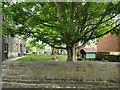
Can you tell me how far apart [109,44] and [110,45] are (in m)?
0.35

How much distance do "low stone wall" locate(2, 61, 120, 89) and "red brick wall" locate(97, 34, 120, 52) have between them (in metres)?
16.0

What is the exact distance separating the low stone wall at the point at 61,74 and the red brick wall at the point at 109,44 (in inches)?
629

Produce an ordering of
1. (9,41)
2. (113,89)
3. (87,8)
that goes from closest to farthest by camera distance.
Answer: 1. (113,89)
2. (87,8)
3. (9,41)

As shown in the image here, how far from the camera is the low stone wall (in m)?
4.93

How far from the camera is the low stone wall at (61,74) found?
4934mm

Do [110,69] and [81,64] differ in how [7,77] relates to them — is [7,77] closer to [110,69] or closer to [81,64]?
[81,64]

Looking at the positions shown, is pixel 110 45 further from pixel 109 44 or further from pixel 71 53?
pixel 71 53

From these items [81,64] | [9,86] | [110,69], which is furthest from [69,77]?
[9,86]

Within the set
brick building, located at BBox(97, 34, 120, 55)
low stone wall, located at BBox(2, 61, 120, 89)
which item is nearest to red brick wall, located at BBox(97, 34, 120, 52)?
brick building, located at BBox(97, 34, 120, 55)

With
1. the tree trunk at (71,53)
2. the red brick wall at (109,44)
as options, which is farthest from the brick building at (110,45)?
the tree trunk at (71,53)

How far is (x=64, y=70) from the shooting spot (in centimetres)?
502

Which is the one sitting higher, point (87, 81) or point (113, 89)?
point (87, 81)

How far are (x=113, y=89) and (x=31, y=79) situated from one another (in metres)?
4.07

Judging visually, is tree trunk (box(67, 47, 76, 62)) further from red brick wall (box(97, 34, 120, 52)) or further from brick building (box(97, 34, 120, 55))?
red brick wall (box(97, 34, 120, 52))
